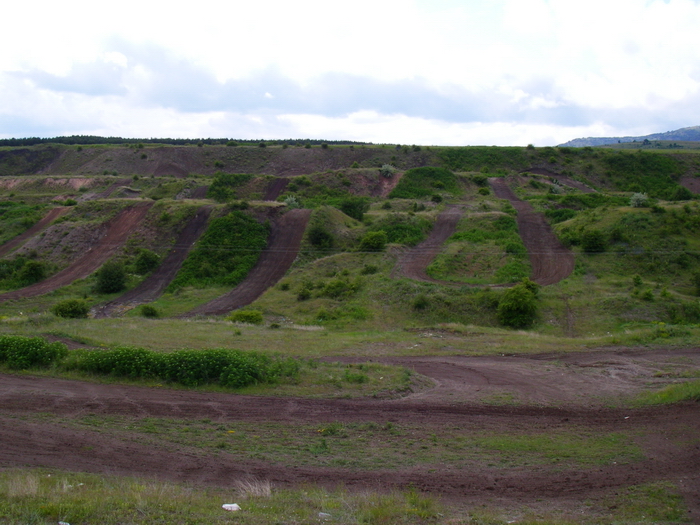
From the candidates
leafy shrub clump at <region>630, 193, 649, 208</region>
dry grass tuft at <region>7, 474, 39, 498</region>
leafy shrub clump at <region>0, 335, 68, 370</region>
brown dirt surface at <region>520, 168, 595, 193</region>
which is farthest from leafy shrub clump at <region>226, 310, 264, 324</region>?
brown dirt surface at <region>520, 168, 595, 193</region>

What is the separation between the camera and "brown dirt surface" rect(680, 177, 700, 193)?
7119 centimetres

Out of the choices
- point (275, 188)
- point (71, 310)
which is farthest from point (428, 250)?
point (275, 188)

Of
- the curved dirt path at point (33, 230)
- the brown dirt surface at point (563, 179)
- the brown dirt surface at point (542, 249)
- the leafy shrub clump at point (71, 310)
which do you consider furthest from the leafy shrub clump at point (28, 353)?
the brown dirt surface at point (563, 179)

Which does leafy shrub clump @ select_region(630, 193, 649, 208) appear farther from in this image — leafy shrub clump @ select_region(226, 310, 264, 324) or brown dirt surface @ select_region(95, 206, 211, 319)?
brown dirt surface @ select_region(95, 206, 211, 319)

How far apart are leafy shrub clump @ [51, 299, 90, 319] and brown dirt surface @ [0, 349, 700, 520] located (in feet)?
54.2

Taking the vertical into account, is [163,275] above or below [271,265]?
below

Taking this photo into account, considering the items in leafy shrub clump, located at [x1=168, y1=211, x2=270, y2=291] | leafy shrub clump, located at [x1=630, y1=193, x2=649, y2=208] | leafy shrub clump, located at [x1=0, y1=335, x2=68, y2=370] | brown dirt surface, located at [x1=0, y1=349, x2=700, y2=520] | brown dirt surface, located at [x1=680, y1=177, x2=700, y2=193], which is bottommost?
brown dirt surface, located at [x1=0, y1=349, x2=700, y2=520]

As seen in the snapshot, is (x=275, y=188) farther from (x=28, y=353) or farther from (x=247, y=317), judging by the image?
(x=28, y=353)

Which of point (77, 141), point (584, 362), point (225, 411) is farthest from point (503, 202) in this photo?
point (77, 141)

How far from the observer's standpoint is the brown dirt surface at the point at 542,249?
34694 millimetres

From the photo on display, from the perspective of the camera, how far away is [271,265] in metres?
40.0

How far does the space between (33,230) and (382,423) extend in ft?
158

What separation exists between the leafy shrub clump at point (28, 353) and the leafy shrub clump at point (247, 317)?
1316 centimetres

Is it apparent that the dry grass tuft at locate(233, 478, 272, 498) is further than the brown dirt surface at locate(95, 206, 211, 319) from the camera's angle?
No
